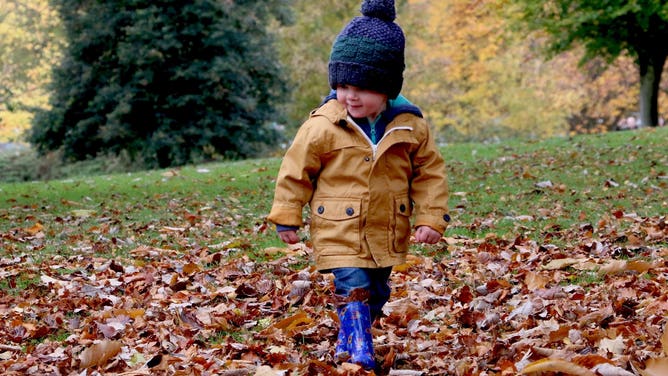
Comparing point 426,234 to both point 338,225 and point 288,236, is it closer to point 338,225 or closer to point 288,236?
point 338,225

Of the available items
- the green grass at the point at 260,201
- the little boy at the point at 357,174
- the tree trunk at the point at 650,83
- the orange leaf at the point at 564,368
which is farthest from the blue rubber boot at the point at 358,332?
the tree trunk at the point at 650,83

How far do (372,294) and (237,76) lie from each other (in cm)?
2190

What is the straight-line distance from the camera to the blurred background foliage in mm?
24859

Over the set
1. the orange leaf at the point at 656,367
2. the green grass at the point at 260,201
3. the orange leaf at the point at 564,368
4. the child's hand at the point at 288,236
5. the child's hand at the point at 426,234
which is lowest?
the green grass at the point at 260,201

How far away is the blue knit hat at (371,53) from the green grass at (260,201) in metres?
3.44

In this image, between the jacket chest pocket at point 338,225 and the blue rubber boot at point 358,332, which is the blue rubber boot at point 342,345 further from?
the jacket chest pocket at point 338,225

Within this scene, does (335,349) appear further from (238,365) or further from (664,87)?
(664,87)

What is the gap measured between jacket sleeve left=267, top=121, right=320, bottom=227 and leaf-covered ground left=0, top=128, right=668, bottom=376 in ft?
1.92

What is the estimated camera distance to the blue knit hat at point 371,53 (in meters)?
4.02

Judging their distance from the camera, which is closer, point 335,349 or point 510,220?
point 335,349

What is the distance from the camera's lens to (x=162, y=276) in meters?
6.48

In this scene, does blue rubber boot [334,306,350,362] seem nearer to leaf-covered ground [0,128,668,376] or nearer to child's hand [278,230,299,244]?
leaf-covered ground [0,128,668,376]

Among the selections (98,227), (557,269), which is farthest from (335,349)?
(98,227)

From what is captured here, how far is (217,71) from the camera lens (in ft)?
82.3
